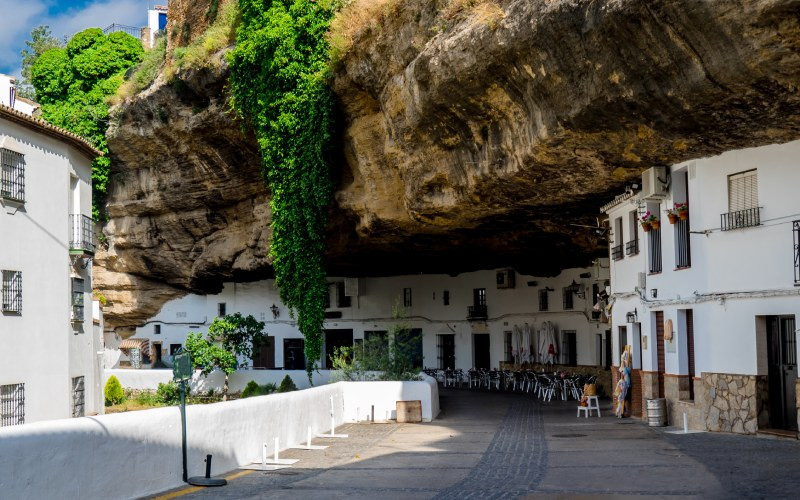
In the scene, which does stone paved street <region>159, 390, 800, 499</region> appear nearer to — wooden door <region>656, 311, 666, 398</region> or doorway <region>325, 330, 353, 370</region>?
wooden door <region>656, 311, 666, 398</region>

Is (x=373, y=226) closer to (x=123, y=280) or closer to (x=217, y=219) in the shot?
→ (x=217, y=219)

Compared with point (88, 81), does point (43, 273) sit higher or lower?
lower

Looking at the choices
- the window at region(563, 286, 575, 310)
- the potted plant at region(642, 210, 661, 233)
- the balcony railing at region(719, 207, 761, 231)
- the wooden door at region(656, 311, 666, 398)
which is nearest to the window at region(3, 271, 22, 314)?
the potted plant at region(642, 210, 661, 233)

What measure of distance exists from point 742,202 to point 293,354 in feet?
94.5

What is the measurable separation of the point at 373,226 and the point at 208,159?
320 inches

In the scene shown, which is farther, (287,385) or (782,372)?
(287,385)

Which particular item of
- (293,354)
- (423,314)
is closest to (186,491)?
(423,314)

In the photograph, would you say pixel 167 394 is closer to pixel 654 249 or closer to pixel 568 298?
pixel 568 298

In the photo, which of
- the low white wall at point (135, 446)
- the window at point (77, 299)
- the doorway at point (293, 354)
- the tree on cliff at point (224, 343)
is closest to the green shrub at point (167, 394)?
the tree on cliff at point (224, 343)

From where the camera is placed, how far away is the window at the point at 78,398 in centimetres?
2416

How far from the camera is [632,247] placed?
22.5 metres

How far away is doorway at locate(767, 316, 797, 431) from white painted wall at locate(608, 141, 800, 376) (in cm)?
30

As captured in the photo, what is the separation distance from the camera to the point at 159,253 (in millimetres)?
39188

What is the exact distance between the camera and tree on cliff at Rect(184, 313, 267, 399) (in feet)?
109
